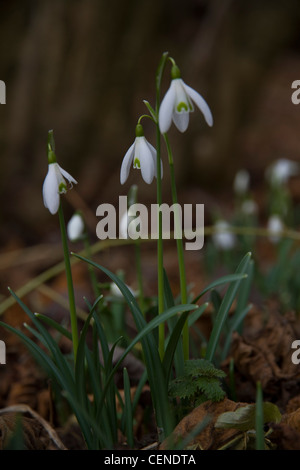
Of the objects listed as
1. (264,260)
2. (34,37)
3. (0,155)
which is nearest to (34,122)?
(0,155)

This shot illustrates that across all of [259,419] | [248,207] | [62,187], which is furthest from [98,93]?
[259,419]

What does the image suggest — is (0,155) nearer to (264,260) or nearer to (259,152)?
(264,260)

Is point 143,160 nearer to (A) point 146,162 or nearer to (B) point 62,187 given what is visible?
(A) point 146,162

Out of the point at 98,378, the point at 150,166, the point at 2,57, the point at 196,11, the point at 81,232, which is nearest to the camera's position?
the point at 150,166

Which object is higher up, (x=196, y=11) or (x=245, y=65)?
(x=196, y=11)

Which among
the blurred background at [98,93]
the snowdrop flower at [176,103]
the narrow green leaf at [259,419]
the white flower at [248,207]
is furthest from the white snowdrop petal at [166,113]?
the blurred background at [98,93]

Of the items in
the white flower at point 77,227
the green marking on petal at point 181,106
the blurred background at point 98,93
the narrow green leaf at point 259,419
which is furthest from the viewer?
the blurred background at point 98,93

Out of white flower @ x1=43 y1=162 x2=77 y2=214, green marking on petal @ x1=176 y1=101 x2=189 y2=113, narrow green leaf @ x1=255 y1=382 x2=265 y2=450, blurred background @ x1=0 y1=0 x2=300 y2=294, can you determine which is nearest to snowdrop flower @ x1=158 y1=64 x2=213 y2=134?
green marking on petal @ x1=176 y1=101 x2=189 y2=113

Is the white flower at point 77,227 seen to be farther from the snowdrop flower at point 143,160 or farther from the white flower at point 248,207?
the white flower at point 248,207

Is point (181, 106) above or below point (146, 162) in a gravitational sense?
above
